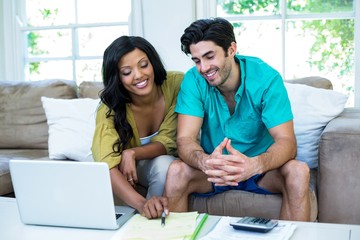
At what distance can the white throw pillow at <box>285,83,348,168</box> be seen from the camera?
232 cm

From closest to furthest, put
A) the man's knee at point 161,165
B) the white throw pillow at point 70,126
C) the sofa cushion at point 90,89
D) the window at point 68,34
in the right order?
the man's knee at point 161,165, the white throw pillow at point 70,126, the sofa cushion at point 90,89, the window at point 68,34

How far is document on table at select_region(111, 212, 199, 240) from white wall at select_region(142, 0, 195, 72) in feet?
6.00

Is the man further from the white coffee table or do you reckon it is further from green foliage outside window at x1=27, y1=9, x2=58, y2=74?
green foliage outside window at x1=27, y1=9, x2=58, y2=74

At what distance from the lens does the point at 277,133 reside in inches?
79.1

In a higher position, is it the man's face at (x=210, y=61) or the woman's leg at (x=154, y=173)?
the man's face at (x=210, y=61)

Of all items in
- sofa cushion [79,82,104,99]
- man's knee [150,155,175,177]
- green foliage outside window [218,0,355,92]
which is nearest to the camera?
man's knee [150,155,175,177]

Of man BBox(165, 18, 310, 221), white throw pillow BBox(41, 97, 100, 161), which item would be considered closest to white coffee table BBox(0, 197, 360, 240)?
man BBox(165, 18, 310, 221)

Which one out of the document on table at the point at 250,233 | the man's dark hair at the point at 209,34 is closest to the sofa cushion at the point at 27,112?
the man's dark hair at the point at 209,34

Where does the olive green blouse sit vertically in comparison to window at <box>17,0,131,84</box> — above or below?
below

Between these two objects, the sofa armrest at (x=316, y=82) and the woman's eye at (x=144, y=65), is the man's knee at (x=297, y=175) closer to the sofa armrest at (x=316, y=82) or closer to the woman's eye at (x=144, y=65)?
the woman's eye at (x=144, y=65)

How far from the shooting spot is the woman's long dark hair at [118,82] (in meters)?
2.12

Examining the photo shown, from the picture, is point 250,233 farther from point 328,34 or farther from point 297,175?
point 328,34

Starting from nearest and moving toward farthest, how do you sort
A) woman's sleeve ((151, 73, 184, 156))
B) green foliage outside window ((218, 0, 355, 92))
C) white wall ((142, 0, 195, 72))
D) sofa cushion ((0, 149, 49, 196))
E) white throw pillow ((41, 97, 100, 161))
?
woman's sleeve ((151, 73, 184, 156)) → sofa cushion ((0, 149, 49, 196)) → white throw pillow ((41, 97, 100, 161)) → green foliage outside window ((218, 0, 355, 92)) → white wall ((142, 0, 195, 72))

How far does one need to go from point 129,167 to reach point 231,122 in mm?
440
